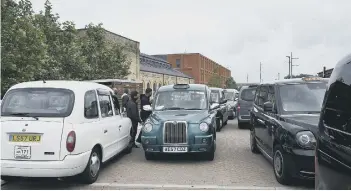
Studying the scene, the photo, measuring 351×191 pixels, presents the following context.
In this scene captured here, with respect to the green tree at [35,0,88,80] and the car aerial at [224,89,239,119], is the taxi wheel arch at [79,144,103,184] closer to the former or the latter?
the green tree at [35,0,88,80]

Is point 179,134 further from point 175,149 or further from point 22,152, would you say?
point 22,152

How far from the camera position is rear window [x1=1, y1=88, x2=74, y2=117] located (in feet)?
19.4

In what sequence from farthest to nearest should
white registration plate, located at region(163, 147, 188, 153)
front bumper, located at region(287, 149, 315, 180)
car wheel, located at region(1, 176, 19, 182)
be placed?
white registration plate, located at region(163, 147, 188, 153) < car wheel, located at region(1, 176, 19, 182) < front bumper, located at region(287, 149, 315, 180)

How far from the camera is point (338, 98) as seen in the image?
2965 millimetres

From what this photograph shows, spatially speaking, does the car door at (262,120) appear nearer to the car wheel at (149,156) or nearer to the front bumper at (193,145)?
the front bumper at (193,145)

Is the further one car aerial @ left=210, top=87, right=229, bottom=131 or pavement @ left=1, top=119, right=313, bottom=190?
car aerial @ left=210, top=87, right=229, bottom=131

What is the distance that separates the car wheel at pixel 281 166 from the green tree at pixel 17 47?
32.6 ft

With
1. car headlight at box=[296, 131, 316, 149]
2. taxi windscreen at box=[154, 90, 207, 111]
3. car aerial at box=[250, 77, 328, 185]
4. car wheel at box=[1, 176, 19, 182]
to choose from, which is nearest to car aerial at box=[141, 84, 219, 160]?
taxi windscreen at box=[154, 90, 207, 111]

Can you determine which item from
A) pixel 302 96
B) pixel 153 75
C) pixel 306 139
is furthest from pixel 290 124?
pixel 153 75

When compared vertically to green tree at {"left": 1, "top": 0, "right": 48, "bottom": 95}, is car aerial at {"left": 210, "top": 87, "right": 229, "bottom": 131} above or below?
below

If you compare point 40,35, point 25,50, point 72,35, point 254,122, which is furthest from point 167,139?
point 72,35

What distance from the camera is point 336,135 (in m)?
2.88

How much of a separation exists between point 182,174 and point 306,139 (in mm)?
2690

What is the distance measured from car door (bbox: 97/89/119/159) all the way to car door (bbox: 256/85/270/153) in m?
3.38
